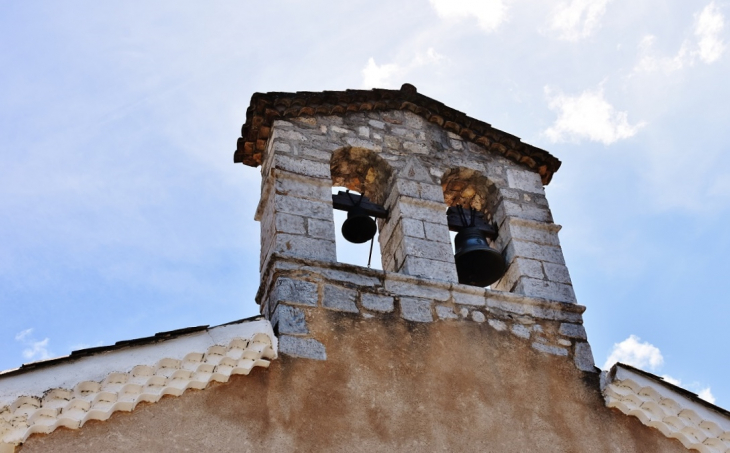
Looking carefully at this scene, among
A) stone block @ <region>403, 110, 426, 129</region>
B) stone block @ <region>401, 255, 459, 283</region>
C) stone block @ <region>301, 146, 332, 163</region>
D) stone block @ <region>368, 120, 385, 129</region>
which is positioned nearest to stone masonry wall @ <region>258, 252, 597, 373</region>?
stone block @ <region>401, 255, 459, 283</region>

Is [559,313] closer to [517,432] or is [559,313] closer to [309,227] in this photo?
[517,432]

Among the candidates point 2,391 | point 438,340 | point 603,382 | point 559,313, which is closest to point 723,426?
point 603,382

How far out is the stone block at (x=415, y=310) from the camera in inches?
195

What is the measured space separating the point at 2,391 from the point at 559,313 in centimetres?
318

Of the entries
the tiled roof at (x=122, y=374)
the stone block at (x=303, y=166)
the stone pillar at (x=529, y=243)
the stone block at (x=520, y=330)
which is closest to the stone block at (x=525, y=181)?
the stone pillar at (x=529, y=243)

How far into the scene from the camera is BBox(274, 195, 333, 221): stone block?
525 centimetres

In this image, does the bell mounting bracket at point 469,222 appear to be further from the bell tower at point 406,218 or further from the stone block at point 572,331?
the stone block at point 572,331

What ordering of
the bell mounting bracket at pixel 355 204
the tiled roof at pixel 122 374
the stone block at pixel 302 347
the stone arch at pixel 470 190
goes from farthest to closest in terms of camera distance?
the stone arch at pixel 470 190 → the bell mounting bracket at pixel 355 204 → the stone block at pixel 302 347 → the tiled roof at pixel 122 374

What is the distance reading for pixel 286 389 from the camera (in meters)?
4.36

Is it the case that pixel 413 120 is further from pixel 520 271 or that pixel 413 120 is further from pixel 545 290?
pixel 545 290

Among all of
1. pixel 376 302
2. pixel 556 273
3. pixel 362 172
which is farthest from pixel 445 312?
pixel 362 172

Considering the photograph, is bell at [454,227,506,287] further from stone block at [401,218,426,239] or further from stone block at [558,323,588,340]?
stone block at [558,323,588,340]

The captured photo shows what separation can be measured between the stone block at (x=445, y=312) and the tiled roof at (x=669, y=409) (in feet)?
3.19

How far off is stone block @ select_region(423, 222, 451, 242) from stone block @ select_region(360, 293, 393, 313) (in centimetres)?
67
